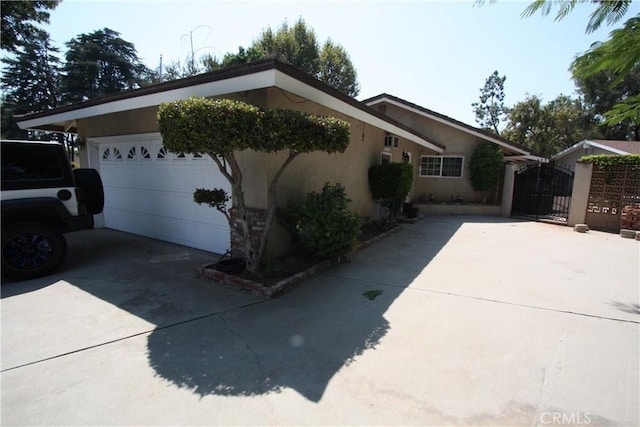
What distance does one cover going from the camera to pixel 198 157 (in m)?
6.45

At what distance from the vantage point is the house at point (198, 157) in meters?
4.91

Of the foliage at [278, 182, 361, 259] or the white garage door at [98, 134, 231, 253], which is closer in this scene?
the foliage at [278, 182, 361, 259]

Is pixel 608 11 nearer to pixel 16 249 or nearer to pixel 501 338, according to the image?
pixel 501 338

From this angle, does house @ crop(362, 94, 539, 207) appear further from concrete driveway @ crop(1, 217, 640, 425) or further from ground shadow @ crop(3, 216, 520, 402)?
concrete driveway @ crop(1, 217, 640, 425)

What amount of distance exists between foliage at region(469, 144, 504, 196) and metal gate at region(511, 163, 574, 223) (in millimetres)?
892

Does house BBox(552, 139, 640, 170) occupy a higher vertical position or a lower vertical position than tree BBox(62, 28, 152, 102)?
lower

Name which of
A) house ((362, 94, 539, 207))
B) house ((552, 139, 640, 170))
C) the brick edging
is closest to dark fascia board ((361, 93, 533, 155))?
house ((362, 94, 539, 207))

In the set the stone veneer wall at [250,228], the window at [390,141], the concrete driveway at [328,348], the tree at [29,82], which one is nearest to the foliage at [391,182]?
the window at [390,141]

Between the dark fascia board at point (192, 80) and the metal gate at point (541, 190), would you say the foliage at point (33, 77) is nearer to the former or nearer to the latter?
the dark fascia board at point (192, 80)

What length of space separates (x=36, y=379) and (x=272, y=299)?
8.25 feet

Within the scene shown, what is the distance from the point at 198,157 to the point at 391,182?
527cm

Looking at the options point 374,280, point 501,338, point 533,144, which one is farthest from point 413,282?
point 533,144

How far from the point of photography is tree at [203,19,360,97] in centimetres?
2659

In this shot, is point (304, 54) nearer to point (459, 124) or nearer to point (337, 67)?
point (337, 67)
